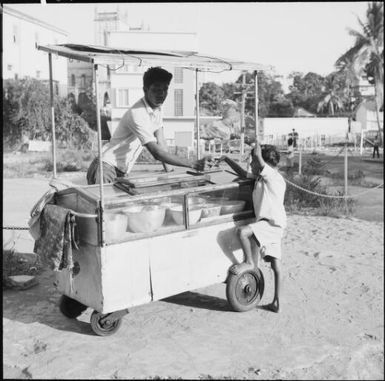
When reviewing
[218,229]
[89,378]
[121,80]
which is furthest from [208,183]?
[121,80]

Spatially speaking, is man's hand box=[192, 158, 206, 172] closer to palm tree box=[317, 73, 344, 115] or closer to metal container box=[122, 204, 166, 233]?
metal container box=[122, 204, 166, 233]

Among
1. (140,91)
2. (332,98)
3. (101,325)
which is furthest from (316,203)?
(332,98)

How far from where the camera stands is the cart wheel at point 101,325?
14.6 feet

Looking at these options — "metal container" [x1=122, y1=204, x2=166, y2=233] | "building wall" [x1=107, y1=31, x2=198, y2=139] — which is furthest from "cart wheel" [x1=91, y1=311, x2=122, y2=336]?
"building wall" [x1=107, y1=31, x2=198, y2=139]

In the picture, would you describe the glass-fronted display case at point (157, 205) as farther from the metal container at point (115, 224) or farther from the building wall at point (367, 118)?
the building wall at point (367, 118)

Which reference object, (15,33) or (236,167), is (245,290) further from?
(15,33)

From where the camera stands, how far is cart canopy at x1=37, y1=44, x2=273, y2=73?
4.16m

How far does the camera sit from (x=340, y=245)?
23.6ft

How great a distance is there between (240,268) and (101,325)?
1.31m

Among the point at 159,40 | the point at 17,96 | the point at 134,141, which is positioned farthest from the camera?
the point at 159,40

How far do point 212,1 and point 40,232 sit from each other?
93.8 inches

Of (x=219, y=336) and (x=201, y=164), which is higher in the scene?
(x=201, y=164)

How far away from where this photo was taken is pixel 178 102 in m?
36.0

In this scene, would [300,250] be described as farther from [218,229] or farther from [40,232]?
[40,232]
